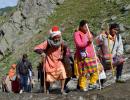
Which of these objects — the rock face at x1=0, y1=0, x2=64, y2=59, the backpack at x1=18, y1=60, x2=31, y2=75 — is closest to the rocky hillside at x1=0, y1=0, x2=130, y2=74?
the rock face at x1=0, y1=0, x2=64, y2=59

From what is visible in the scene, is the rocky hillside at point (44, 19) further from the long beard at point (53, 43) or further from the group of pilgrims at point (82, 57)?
the long beard at point (53, 43)

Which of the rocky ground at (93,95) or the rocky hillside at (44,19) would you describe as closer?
the rocky ground at (93,95)

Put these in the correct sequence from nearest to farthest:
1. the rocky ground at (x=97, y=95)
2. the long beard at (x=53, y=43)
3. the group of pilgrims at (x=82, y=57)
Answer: the rocky ground at (x=97, y=95)
the group of pilgrims at (x=82, y=57)
the long beard at (x=53, y=43)

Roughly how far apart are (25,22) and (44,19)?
5.98 ft

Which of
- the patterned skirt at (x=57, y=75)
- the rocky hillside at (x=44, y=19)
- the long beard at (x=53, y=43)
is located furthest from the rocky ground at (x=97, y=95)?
the rocky hillside at (x=44, y=19)

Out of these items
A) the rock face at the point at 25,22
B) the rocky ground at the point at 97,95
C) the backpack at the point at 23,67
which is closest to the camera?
the rocky ground at the point at 97,95

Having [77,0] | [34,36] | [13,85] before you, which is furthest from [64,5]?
[13,85]

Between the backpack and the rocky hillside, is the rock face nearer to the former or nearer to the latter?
the rocky hillside

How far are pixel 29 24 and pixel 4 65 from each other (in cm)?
483

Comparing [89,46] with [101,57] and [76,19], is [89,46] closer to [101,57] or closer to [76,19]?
[101,57]

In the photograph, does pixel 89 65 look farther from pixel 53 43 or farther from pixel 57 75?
pixel 53 43

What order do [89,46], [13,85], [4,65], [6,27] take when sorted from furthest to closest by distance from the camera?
[6,27] → [4,65] → [13,85] → [89,46]

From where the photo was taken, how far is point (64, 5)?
33562mm

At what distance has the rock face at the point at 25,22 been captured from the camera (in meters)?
32.8
